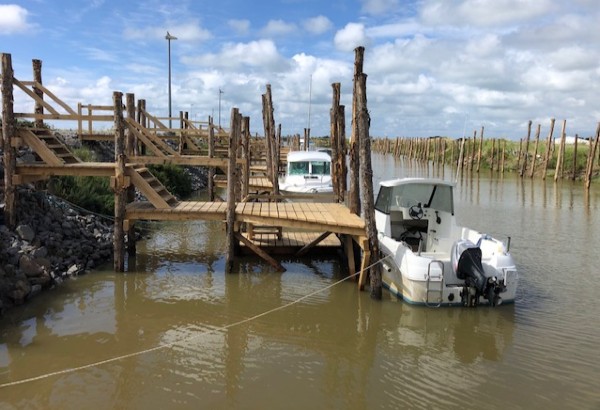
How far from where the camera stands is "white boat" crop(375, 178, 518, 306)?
891 cm

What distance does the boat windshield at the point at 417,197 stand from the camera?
11164 mm

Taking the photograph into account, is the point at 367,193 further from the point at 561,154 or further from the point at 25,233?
the point at 561,154

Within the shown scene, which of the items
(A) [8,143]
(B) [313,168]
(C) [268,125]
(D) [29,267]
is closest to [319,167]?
(B) [313,168]

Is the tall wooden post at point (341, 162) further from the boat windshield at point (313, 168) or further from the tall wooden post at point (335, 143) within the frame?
the boat windshield at point (313, 168)

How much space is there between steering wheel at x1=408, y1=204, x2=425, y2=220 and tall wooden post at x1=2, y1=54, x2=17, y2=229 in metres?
8.67

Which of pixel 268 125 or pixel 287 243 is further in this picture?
pixel 268 125

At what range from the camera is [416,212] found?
11297 millimetres

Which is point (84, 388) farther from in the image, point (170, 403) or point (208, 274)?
point (208, 274)

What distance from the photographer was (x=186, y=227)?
55.0 feet

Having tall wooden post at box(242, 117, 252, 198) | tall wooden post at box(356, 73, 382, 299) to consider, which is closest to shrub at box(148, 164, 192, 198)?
tall wooden post at box(242, 117, 252, 198)

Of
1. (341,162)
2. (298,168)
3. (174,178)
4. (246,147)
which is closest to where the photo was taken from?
(341,162)

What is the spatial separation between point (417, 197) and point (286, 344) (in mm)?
5209

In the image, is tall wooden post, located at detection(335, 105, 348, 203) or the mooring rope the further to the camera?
tall wooden post, located at detection(335, 105, 348, 203)

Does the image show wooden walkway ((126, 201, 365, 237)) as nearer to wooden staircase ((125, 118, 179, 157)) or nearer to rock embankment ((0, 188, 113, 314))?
rock embankment ((0, 188, 113, 314))
